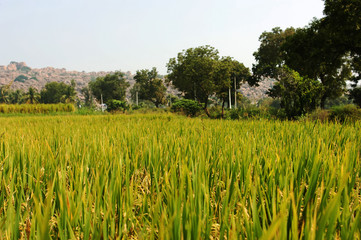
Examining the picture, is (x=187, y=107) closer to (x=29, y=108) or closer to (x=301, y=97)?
(x=301, y=97)

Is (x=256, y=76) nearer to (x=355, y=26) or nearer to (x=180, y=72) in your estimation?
(x=180, y=72)

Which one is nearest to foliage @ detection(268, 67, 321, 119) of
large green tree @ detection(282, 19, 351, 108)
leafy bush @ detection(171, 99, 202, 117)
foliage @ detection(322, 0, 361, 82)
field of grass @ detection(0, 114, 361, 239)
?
large green tree @ detection(282, 19, 351, 108)

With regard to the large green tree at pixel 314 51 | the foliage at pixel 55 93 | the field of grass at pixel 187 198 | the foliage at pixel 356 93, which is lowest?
the field of grass at pixel 187 198

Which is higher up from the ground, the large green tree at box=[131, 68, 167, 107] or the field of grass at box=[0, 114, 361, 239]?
the large green tree at box=[131, 68, 167, 107]

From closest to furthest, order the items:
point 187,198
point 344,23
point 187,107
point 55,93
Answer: point 187,198 → point 344,23 → point 187,107 → point 55,93

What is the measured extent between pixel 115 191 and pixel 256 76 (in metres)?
39.4

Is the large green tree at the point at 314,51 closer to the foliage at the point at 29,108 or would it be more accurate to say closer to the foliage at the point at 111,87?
the foliage at the point at 29,108

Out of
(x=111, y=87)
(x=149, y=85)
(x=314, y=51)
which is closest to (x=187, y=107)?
(x=314, y=51)

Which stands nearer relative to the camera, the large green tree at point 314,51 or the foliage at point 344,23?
the foliage at point 344,23

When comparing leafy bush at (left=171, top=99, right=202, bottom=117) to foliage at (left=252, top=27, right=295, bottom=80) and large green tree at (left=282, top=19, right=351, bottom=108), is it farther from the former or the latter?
foliage at (left=252, top=27, right=295, bottom=80)

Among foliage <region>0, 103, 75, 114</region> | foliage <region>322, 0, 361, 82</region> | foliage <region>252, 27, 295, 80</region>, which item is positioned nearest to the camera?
foliage <region>322, 0, 361, 82</region>

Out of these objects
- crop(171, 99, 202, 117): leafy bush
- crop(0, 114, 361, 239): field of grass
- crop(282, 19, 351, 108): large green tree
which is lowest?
crop(0, 114, 361, 239): field of grass

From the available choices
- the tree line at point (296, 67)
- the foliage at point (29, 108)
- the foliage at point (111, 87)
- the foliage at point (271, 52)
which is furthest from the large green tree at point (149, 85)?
the foliage at point (29, 108)

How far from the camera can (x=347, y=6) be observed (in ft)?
43.6
